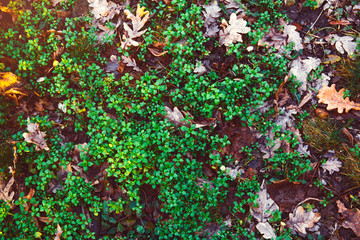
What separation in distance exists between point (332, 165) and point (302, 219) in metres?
0.75

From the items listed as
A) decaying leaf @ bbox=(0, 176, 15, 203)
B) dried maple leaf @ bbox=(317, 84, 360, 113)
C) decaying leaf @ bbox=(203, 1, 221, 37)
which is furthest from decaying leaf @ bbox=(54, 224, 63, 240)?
dried maple leaf @ bbox=(317, 84, 360, 113)

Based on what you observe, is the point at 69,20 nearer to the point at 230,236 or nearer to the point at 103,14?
the point at 103,14

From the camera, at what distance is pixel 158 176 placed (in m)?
2.78

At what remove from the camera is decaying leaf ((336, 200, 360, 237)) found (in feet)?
9.17

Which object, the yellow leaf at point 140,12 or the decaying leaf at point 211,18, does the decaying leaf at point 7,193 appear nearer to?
the yellow leaf at point 140,12

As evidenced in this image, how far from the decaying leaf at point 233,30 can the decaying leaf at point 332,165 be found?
1861 millimetres

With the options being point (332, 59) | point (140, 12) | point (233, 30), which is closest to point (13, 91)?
point (140, 12)

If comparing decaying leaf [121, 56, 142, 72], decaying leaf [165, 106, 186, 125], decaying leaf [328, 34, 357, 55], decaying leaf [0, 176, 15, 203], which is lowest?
decaying leaf [0, 176, 15, 203]

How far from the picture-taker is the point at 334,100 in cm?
318

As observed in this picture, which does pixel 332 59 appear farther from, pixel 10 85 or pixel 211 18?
pixel 10 85

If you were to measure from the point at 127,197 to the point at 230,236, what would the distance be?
123 centimetres

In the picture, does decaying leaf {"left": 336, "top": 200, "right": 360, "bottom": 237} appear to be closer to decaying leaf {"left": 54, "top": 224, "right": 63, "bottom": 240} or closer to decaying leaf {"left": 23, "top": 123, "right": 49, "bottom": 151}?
decaying leaf {"left": 54, "top": 224, "right": 63, "bottom": 240}

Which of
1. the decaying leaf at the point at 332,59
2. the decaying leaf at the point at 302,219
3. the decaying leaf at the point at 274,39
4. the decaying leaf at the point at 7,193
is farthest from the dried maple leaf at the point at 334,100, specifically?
the decaying leaf at the point at 7,193

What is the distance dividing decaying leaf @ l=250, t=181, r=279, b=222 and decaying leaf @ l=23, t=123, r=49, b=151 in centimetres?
251
